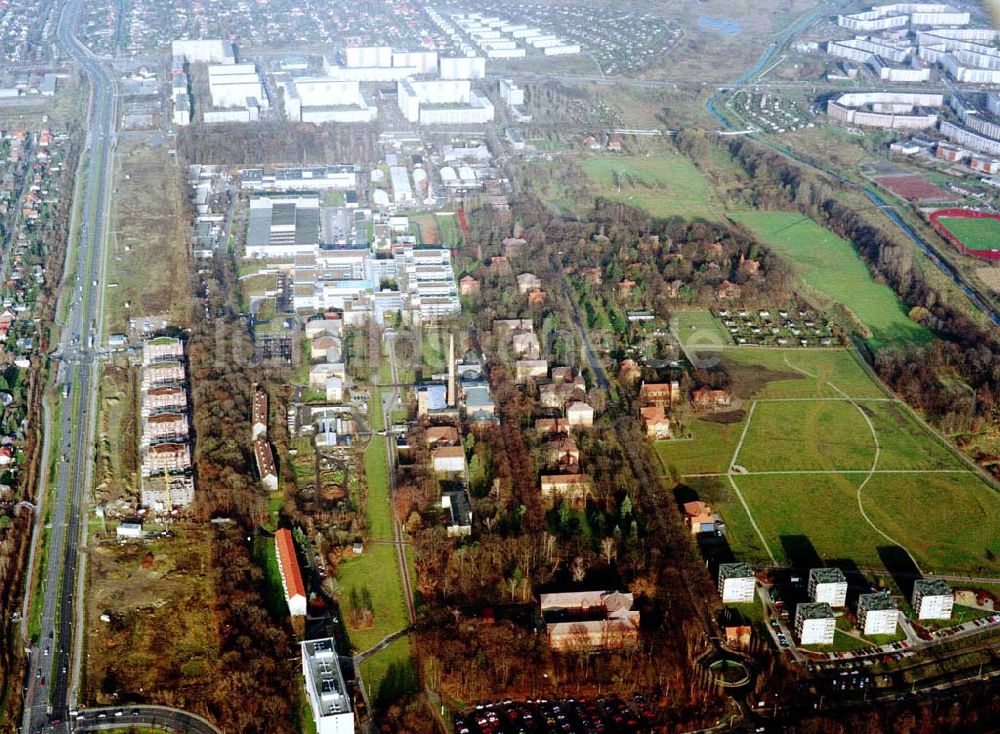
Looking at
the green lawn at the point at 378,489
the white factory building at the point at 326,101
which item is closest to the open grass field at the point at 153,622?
the green lawn at the point at 378,489

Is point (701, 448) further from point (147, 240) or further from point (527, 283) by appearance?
point (147, 240)

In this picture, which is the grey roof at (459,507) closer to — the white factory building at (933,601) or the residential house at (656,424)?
the residential house at (656,424)

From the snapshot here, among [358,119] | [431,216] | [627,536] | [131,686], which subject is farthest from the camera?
[358,119]

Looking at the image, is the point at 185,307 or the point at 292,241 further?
the point at 292,241

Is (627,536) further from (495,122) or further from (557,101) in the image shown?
(557,101)

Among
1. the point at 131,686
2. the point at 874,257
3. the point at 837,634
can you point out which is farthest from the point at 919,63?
the point at 131,686

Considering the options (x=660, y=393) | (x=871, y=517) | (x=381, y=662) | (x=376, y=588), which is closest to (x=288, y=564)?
(x=376, y=588)
